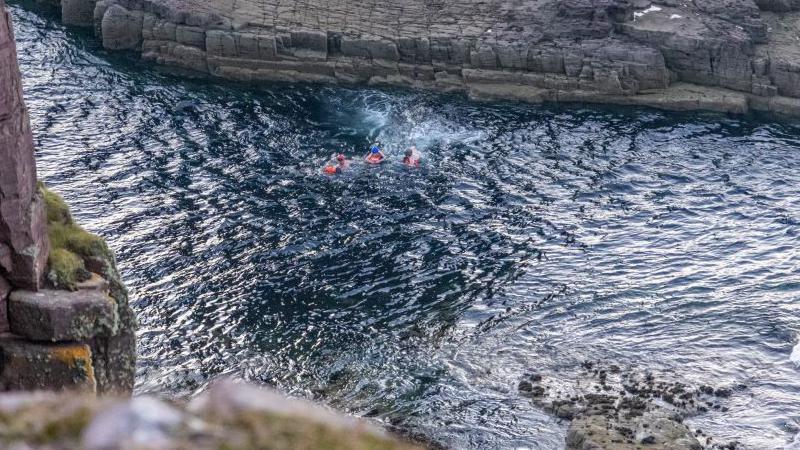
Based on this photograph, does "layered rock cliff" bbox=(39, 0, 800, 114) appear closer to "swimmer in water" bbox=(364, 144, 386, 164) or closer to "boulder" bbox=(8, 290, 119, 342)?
"swimmer in water" bbox=(364, 144, 386, 164)

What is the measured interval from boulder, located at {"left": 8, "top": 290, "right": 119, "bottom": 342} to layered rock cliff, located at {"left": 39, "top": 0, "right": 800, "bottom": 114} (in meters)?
36.3

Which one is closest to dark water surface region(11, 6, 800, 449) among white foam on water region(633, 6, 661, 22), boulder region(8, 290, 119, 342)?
boulder region(8, 290, 119, 342)

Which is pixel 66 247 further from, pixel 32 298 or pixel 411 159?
pixel 411 159

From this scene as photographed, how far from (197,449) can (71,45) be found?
194 ft

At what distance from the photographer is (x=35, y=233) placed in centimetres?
2727

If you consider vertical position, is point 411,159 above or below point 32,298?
below

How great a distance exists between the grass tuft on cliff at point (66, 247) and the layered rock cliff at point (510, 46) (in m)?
33.0

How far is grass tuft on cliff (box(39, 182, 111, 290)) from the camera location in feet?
91.0

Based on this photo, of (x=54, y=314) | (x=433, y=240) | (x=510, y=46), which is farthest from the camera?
(x=510, y=46)

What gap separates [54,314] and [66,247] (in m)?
2.80

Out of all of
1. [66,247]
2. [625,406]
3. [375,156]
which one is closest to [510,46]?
[375,156]

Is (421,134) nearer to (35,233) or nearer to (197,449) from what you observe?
(35,233)

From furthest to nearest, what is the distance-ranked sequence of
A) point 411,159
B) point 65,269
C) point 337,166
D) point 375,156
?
point 411,159, point 375,156, point 337,166, point 65,269

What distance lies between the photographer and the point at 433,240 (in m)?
44.5
